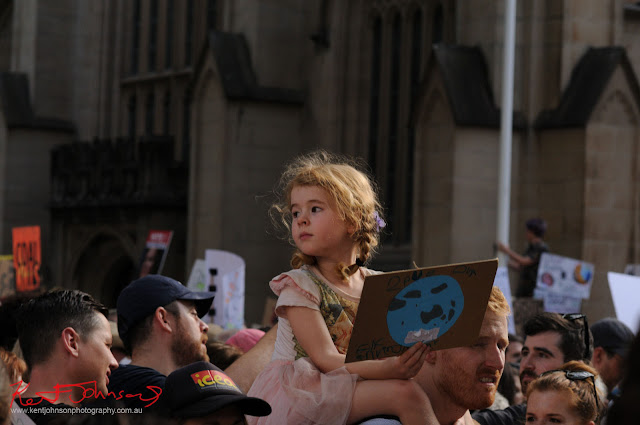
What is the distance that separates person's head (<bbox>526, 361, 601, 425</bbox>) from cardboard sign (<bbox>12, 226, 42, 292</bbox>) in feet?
25.1

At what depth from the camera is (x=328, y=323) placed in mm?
3330

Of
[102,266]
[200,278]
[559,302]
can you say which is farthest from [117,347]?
[102,266]

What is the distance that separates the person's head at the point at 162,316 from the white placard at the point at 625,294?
3.01m

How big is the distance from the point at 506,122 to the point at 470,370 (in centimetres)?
923

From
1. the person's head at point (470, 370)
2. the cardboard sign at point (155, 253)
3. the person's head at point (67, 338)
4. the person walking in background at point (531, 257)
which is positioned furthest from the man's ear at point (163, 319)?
the cardboard sign at point (155, 253)

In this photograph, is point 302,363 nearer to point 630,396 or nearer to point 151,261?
point 630,396

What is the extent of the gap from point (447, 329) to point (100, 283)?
1827cm

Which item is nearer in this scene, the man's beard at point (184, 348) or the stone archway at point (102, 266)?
the man's beard at point (184, 348)

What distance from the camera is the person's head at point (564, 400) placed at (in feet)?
11.6

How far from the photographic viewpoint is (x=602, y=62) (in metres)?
12.7

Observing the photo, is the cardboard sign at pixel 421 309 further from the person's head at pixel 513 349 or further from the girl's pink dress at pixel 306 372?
the person's head at pixel 513 349

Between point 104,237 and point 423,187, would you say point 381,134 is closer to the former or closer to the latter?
point 423,187

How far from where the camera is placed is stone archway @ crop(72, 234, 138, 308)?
20.1 m

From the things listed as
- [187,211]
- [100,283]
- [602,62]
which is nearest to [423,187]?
[602,62]
